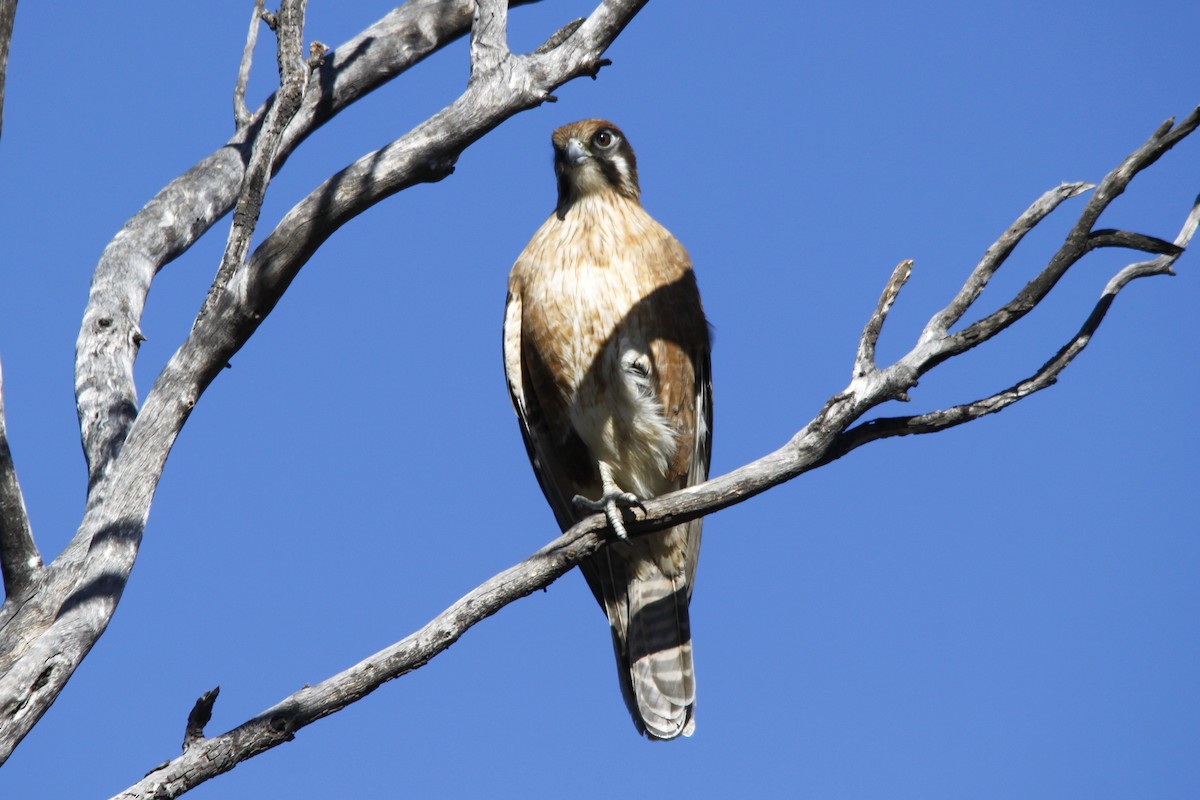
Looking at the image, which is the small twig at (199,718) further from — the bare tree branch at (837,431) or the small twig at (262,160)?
the small twig at (262,160)

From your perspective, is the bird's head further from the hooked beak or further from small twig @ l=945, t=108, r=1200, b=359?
small twig @ l=945, t=108, r=1200, b=359

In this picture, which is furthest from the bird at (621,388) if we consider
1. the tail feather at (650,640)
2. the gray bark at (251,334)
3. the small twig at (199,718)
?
the small twig at (199,718)

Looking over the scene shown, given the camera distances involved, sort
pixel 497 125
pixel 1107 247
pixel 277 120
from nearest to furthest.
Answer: pixel 1107 247, pixel 277 120, pixel 497 125

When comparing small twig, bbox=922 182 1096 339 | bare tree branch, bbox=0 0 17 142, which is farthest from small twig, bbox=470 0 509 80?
small twig, bbox=922 182 1096 339

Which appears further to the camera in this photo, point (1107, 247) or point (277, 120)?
point (277, 120)

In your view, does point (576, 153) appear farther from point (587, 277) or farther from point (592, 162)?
point (587, 277)

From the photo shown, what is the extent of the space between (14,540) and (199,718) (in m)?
0.92

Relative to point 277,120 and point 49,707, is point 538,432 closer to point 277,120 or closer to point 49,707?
point 277,120

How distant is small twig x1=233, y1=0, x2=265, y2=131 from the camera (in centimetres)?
438

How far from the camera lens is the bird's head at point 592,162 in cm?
497

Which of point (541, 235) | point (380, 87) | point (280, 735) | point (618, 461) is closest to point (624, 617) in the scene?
point (618, 461)

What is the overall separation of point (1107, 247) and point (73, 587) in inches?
125

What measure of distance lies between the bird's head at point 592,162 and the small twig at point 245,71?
4.22 ft

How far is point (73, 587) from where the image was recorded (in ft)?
11.6
